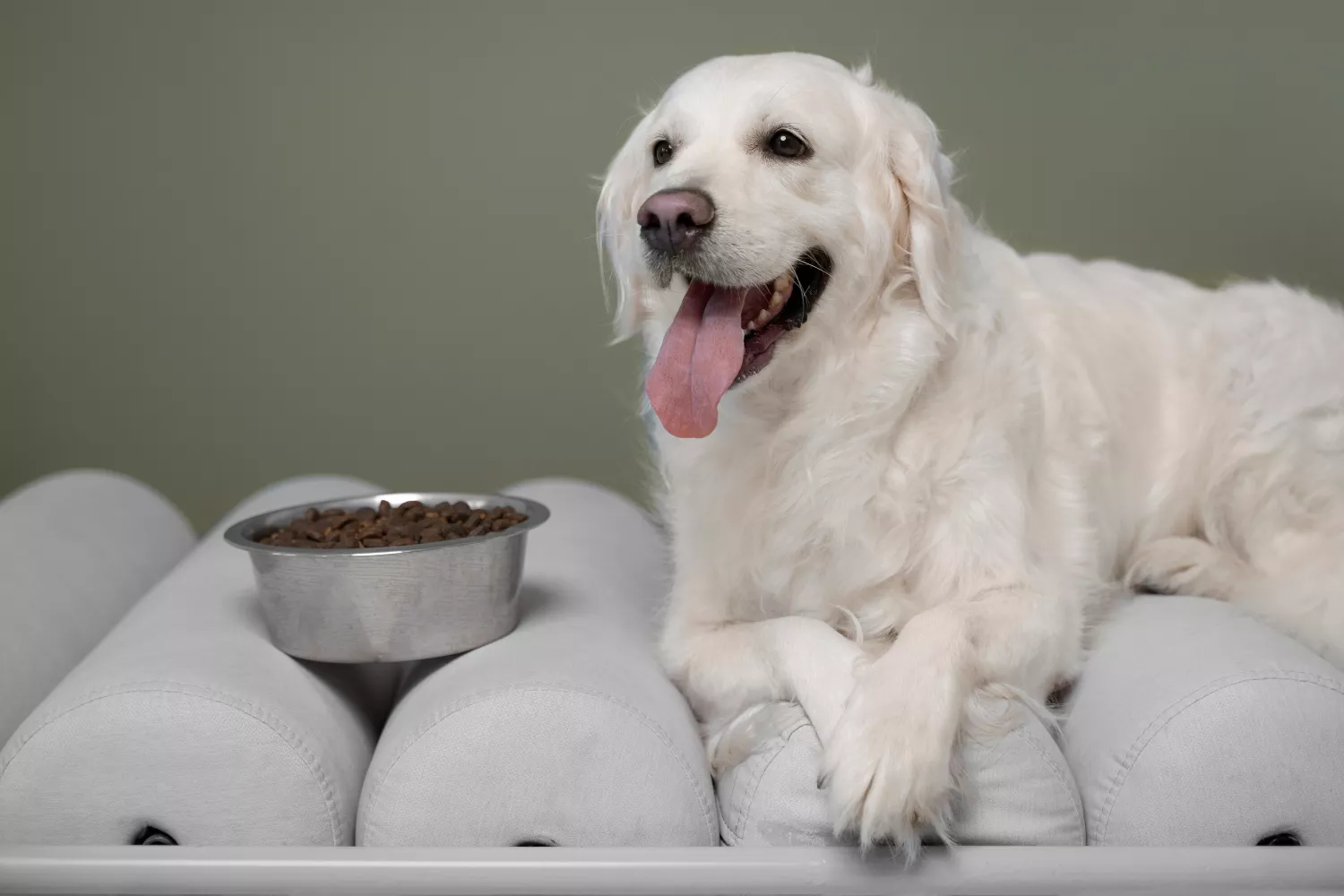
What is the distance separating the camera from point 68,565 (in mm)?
2381

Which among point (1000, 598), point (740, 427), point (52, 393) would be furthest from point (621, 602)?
point (52, 393)

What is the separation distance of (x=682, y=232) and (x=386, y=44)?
2357mm

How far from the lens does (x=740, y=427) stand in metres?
2.00

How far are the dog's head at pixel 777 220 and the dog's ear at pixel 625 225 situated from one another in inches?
3.5

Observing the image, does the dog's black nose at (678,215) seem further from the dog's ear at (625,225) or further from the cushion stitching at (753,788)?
the cushion stitching at (753,788)

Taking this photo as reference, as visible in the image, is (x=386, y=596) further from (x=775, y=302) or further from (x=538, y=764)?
(x=775, y=302)

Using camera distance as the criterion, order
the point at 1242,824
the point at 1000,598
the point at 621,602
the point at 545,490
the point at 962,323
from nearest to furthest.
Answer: the point at 1242,824 → the point at 1000,598 → the point at 962,323 → the point at 621,602 → the point at 545,490

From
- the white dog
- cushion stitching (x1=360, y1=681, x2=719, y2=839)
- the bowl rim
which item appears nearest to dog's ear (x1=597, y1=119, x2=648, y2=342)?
the white dog

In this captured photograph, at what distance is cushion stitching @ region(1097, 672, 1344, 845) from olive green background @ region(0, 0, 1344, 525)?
2229mm

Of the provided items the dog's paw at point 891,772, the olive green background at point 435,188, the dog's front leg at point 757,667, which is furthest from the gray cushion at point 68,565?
the dog's paw at point 891,772

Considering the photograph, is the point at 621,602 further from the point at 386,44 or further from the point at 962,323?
the point at 386,44

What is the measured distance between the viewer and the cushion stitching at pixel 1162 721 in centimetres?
162

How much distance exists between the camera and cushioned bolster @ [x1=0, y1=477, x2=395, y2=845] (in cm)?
159

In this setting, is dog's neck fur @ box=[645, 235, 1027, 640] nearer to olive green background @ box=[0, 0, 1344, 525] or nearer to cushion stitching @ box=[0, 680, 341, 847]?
cushion stitching @ box=[0, 680, 341, 847]
